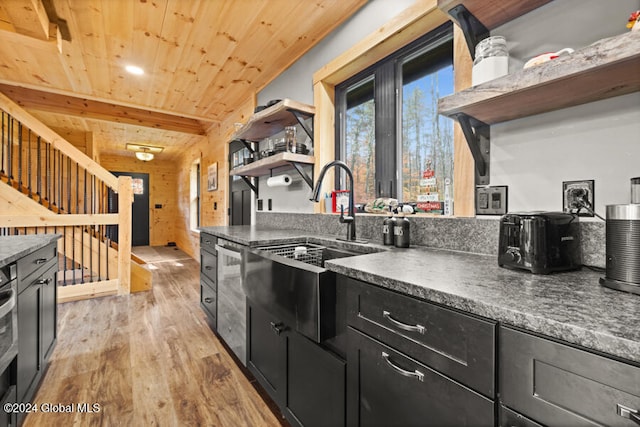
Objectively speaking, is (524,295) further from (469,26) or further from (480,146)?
(469,26)

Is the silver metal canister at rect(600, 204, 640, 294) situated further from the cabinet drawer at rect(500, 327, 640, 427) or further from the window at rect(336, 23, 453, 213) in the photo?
the window at rect(336, 23, 453, 213)

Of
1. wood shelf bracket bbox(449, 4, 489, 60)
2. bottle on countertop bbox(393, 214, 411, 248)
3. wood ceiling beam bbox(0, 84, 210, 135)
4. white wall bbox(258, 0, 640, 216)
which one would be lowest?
bottle on countertop bbox(393, 214, 411, 248)

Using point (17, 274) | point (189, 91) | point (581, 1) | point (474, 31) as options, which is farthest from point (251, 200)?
point (581, 1)

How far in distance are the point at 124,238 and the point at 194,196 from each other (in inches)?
119

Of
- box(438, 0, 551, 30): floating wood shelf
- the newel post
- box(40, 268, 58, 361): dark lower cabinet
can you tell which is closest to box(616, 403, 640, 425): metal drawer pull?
box(438, 0, 551, 30): floating wood shelf

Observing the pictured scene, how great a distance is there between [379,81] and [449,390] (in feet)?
6.24

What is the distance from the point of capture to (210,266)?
97.0 inches

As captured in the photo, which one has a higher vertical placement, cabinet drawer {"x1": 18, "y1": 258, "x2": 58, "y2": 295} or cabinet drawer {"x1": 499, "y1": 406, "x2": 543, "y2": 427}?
cabinet drawer {"x1": 18, "y1": 258, "x2": 58, "y2": 295}

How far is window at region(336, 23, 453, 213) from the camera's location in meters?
1.66

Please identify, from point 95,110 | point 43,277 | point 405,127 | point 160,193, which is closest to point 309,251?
point 405,127

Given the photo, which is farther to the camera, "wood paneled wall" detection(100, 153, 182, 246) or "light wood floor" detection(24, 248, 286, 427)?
"wood paneled wall" detection(100, 153, 182, 246)

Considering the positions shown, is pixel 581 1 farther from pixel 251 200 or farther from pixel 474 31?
pixel 251 200

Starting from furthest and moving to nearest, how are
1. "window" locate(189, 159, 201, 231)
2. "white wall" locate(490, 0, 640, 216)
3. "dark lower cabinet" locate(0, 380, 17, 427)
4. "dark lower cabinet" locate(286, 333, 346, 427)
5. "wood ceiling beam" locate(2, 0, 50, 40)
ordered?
"window" locate(189, 159, 201, 231) < "wood ceiling beam" locate(2, 0, 50, 40) < "dark lower cabinet" locate(0, 380, 17, 427) < "dark lower cabinet" locate(286, 333, 346, 427) < "white wall" locate(490, 0, 640, 216)

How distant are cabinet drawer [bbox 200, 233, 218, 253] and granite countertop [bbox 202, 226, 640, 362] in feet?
5.18
